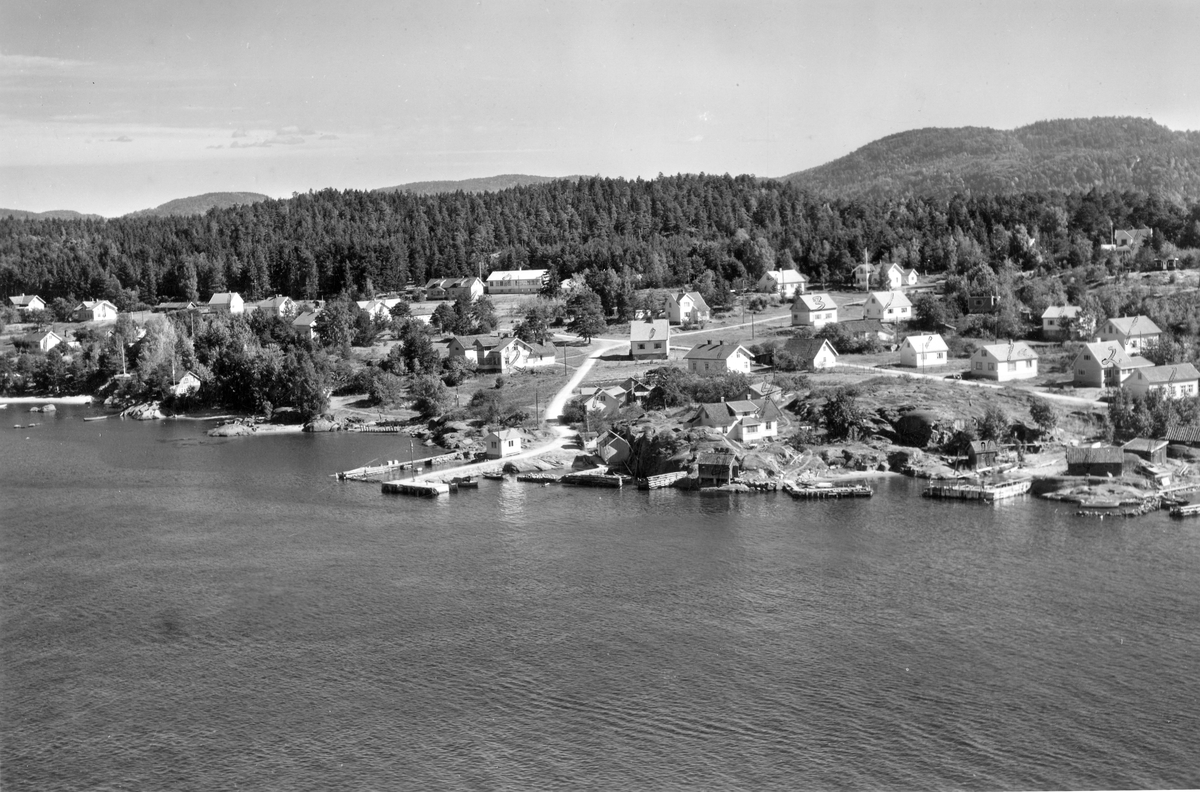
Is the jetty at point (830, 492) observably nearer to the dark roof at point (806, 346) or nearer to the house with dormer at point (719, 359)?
the house with dormer at point (719, 359)

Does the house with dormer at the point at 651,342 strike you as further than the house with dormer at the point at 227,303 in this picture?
No

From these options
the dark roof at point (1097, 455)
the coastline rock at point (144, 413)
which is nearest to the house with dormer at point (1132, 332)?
the dark roof at point (1097, 455)

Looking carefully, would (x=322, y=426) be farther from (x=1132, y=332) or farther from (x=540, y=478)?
(x=1132, y=332)

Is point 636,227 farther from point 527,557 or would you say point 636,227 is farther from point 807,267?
point 527,557

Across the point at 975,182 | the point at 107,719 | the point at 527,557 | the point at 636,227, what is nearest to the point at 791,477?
the point at 527,557

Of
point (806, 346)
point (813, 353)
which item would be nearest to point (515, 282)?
point (806, 346)

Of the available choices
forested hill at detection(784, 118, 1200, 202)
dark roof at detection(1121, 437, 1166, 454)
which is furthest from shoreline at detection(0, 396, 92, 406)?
forested hill at detection(784, 118, 1200, 202)
